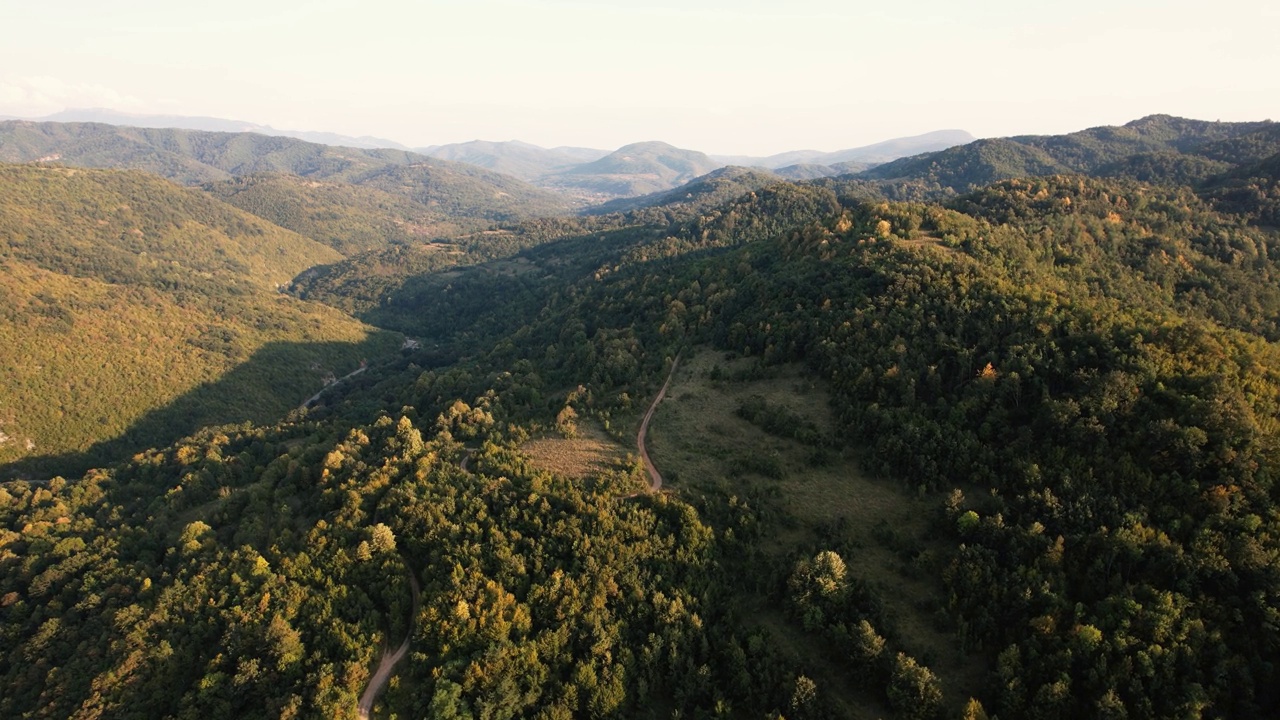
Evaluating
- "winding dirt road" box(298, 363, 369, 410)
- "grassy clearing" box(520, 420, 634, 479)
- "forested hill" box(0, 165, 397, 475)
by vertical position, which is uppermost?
"grassy clearing" box(520, 420, 634, 479)

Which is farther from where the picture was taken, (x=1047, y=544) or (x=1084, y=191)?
(x=1084, y=191)

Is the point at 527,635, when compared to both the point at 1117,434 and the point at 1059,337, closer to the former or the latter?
the point at 1117,434

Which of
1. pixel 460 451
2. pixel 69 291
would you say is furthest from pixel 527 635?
pixel 69 291

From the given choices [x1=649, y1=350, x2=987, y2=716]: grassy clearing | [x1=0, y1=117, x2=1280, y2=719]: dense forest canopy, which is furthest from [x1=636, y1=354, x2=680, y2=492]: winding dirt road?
[x1=0, y1=117, x2=1280, y2=719]: dense forest canopy

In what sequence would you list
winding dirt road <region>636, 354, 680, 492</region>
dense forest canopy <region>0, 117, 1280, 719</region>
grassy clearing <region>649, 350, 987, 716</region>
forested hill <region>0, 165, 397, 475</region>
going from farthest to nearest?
1. forested hill <region>0, 165, 397, 475</region>
2. winding dirt road <region>636, 354, 680, 492</region>
3. grassy clearing <region>649, 350, 987, 716</region>
4. dense forest canopy <region>0, 117, 1280, 719</region>

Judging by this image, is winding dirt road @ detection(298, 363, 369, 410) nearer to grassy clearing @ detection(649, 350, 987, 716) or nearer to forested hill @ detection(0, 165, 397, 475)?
forested hill @ detection(0, 165, 397, 475)

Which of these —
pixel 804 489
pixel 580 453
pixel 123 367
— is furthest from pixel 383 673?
pixel 123 367
